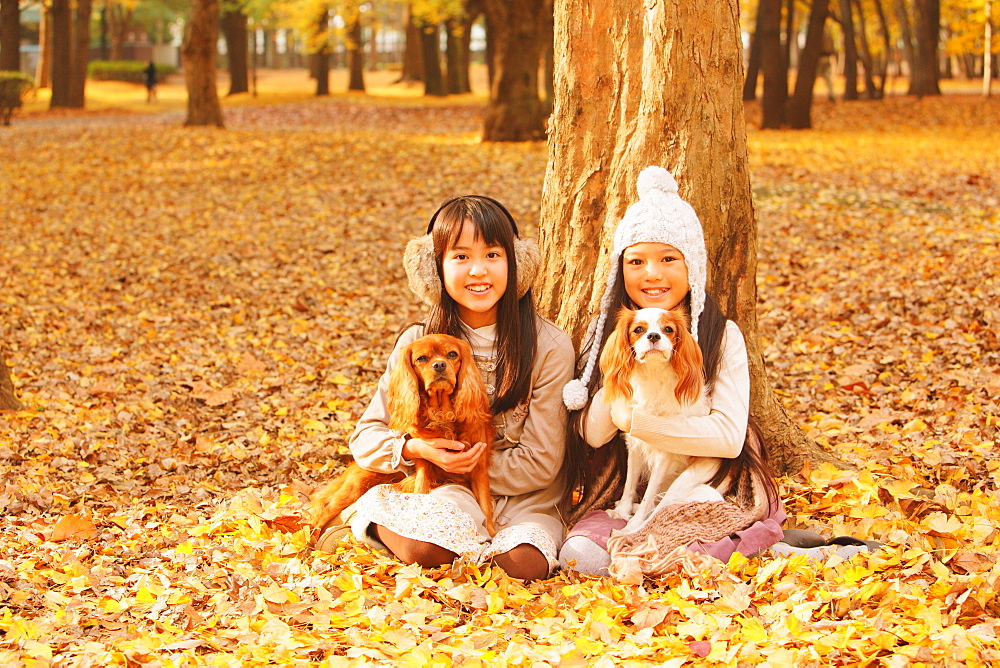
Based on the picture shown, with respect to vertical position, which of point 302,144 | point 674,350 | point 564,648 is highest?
point 302,144

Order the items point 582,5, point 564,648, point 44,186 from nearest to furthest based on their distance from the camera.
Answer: point 564,648 → point 582,5 → point 44,186

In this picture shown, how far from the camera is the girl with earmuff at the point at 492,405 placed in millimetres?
3895

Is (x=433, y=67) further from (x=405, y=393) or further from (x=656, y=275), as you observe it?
(x=405, y=393)

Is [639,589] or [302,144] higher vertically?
[302,144]

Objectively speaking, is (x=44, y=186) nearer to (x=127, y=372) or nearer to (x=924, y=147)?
(x=127, y=372)

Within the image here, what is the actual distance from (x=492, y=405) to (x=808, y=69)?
1930cm

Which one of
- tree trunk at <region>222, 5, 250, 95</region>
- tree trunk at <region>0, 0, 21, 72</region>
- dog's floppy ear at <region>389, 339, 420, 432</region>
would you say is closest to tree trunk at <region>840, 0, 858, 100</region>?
tree trunk at <region>222, 5, 250, 95</region>

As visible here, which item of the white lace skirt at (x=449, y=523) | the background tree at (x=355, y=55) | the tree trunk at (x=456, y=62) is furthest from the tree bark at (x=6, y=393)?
the background tree at (x=355, y=55)

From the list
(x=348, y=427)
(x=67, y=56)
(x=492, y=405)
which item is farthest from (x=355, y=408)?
(x=67, y=56)

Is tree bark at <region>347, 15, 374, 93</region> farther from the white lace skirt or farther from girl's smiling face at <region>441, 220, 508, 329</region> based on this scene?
the white lace skirt

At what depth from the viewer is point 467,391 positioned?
380 centimetres

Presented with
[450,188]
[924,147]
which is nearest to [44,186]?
[450,188]

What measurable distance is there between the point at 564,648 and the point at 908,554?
1461 mm

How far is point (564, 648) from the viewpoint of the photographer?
322 centimetres
